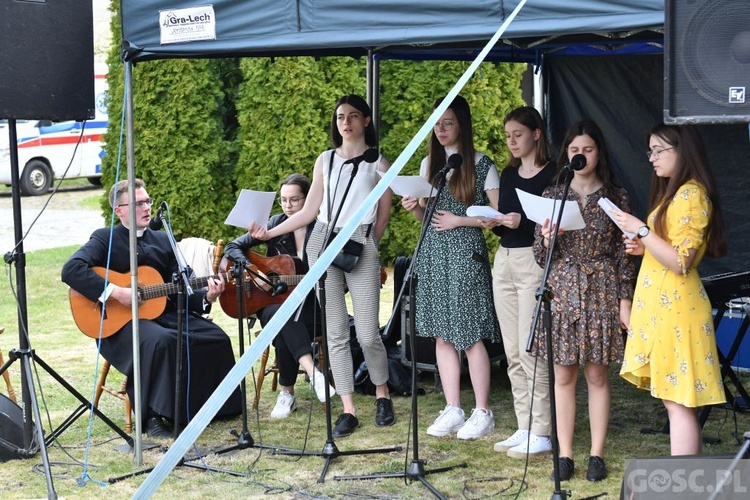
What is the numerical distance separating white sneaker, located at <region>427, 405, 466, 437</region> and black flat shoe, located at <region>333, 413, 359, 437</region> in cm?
42

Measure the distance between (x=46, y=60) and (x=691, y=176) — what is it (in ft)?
9.83

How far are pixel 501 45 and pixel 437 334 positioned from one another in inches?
85.1

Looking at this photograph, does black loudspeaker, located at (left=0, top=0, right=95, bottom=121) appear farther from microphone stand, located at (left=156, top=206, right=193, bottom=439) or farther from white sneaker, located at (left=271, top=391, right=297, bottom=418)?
white sneaker, located at (left=271, top=391, right=297, bottom=418)

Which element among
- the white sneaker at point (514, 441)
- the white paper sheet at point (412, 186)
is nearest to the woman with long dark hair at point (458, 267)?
the white paper sheet at point (412, 186)

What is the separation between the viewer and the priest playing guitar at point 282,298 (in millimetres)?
6020

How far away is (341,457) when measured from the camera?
509cm

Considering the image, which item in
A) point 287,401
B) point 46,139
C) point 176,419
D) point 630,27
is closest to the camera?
point 630,27

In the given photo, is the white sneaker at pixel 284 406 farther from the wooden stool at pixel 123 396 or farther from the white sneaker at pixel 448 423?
the white sneaker at pixel 448 423

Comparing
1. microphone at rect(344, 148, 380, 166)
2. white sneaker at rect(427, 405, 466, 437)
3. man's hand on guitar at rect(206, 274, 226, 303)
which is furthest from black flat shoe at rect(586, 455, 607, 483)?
man's hand on guitar at rect(206, 274, 226, 303)

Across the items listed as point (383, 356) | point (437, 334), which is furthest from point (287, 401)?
point (437, 334)

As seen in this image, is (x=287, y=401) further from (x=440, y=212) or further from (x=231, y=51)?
(x=231, y=51)

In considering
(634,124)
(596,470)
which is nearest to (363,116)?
(596,470)

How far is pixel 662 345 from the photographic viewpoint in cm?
414

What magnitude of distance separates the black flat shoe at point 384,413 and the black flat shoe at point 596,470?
135cm
